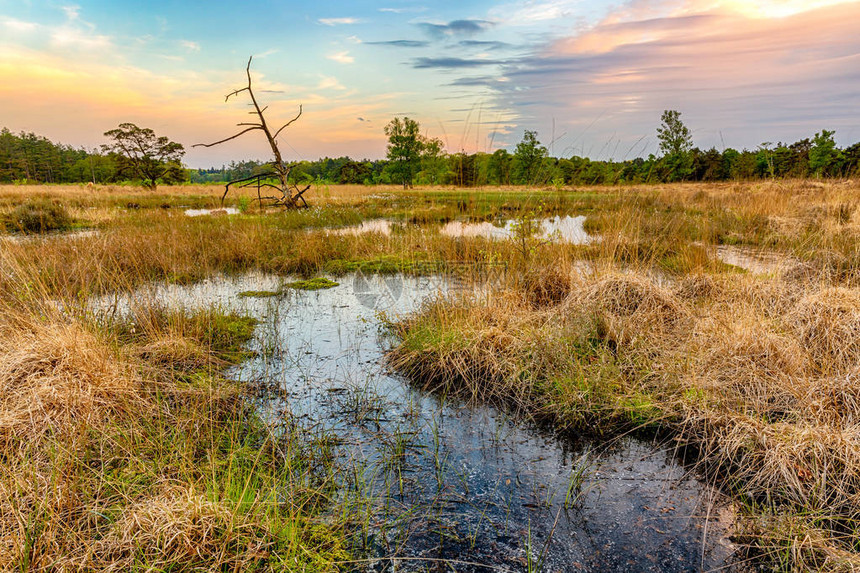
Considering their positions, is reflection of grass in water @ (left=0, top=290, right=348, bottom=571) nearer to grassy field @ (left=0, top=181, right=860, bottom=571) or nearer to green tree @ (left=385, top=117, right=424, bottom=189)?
grassy field @ (left=0, top=181, right=860, bottom=571)

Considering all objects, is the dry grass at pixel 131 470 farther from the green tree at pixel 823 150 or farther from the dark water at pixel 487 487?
the green tree at pixel 823 150

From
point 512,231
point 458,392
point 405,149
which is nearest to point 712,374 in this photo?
point 458,392

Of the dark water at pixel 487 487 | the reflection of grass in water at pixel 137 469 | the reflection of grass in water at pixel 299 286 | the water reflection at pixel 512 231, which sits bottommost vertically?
the dark water at pixel 487 487

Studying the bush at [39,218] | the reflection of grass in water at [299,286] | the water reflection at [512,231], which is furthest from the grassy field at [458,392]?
the bush at [39,218]

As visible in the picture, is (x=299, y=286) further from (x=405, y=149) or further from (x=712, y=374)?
(x=405, y=149)

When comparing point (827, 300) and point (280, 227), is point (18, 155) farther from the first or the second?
point (827, 300)

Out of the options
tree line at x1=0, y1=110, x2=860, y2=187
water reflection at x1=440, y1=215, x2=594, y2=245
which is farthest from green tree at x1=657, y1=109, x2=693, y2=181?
water reflection at x1=440, y1=215, x2=594, y2=245

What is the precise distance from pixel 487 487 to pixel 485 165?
554cm

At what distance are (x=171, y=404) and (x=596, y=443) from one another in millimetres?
3731

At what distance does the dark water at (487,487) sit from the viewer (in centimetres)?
269

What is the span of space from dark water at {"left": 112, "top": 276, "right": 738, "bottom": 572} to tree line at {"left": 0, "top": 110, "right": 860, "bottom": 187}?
3732 millimetres

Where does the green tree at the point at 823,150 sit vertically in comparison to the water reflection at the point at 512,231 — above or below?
above

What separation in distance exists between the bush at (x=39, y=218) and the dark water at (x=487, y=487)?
1448 cm

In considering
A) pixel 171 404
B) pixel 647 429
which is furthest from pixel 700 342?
pixel 171 404
